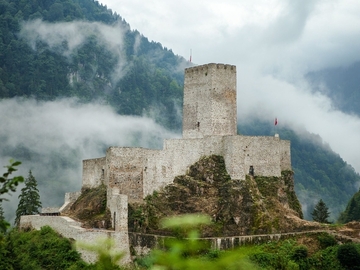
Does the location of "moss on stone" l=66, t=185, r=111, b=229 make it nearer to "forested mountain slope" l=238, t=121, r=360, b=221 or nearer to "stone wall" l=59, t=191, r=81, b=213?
"stone wall" l=59, t=191, r=81, b=213

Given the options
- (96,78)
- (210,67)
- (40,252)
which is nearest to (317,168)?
(96,78)

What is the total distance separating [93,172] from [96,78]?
278 ft

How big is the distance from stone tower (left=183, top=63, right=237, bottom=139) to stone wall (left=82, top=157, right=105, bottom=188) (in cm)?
710

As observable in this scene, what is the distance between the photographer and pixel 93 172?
5350 centimetres

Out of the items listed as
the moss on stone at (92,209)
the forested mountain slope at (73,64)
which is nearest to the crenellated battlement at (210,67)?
the moss on stone at (92,209)

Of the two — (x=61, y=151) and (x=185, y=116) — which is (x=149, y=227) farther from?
(x=61, y=151)

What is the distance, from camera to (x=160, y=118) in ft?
441

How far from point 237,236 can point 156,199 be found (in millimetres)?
6639

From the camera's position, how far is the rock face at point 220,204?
47.9 meters

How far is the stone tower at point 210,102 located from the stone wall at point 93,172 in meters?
7.10

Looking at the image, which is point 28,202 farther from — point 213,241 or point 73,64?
point 73,64

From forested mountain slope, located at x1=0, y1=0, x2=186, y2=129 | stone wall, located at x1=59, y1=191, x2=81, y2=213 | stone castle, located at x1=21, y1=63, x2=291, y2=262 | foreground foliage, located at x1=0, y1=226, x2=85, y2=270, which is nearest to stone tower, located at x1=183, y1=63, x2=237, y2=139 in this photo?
stone castle, located at x1=21, y1=63, x2=291, y2=262

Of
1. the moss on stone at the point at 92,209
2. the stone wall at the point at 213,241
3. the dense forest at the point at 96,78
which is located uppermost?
the dense forest at the point at 96,78

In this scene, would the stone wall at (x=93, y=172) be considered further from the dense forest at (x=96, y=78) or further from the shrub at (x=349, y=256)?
the dense forest at (x=96, y=78)
